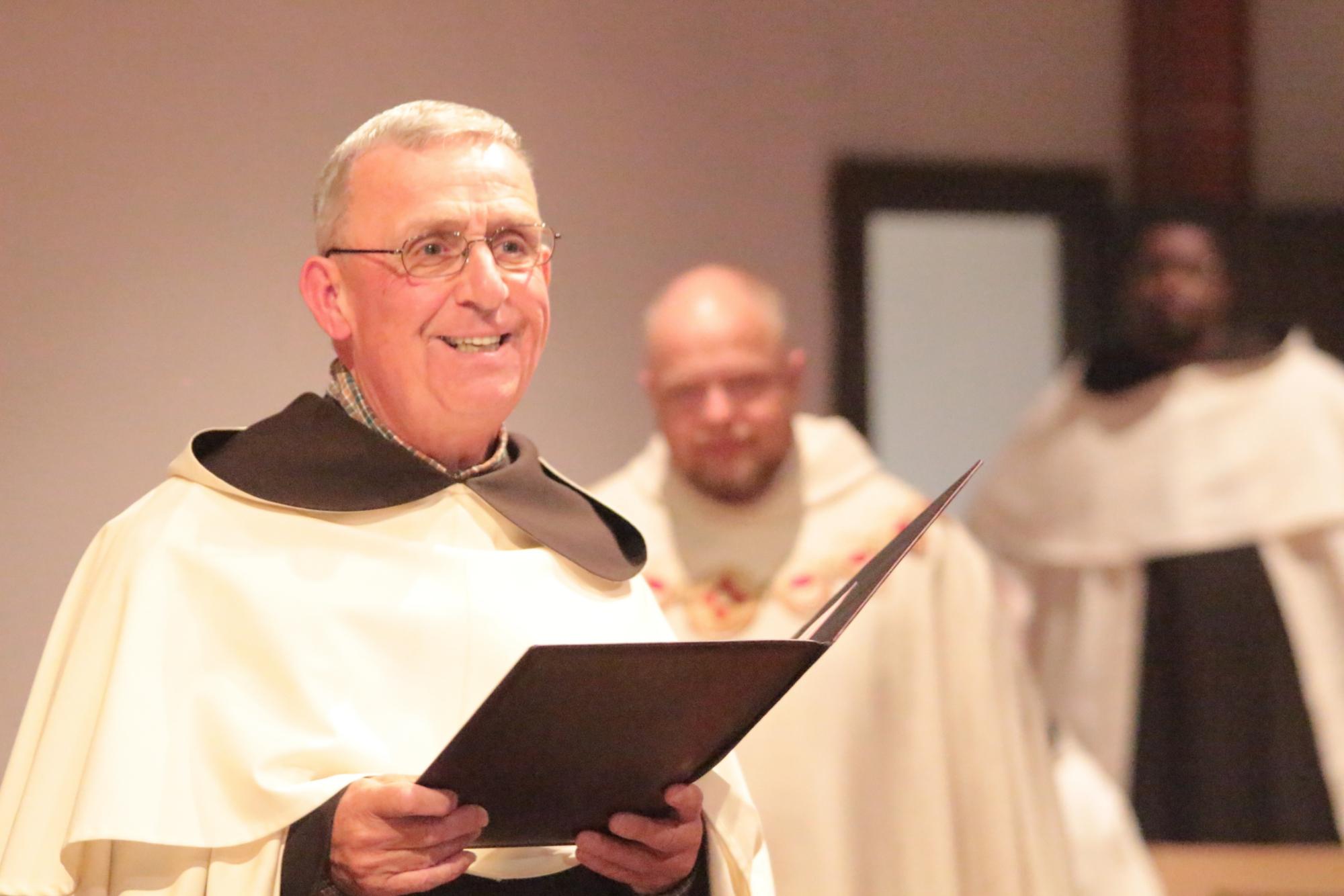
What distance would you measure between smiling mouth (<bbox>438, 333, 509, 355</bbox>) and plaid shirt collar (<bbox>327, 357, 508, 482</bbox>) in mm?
173

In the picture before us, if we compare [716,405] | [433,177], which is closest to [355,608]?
[433,177]

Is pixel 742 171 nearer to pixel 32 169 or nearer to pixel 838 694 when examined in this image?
pixel 838 694

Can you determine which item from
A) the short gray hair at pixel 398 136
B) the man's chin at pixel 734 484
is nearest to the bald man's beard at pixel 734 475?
the man's chin at pixel 734 484

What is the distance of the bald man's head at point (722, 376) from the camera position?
4410 millimetres

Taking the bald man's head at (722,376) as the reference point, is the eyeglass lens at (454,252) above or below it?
above

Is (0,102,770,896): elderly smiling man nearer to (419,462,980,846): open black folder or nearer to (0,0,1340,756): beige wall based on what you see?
(419,462,980,846): open black folder

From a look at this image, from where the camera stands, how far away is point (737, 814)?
279 centimetres

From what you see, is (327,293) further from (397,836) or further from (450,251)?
(397,836)

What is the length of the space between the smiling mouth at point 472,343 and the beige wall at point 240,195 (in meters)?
1.39

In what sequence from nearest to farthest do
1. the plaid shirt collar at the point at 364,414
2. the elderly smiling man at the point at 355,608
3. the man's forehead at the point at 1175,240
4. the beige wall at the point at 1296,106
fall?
1. the elderly smiling man at the point at 355,608
2. the plaid shirt collar at the point at 364,414
3. the man's forehead at the point at 1175,240
4. the beige wall at the point at 1296,106

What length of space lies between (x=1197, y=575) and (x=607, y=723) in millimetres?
4263

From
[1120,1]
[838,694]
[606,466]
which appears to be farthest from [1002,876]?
[1120,1]

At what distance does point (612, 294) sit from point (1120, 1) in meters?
2.39

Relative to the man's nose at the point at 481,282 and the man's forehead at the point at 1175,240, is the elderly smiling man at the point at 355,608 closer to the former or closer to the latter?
the man's nose at the point at 481,282
